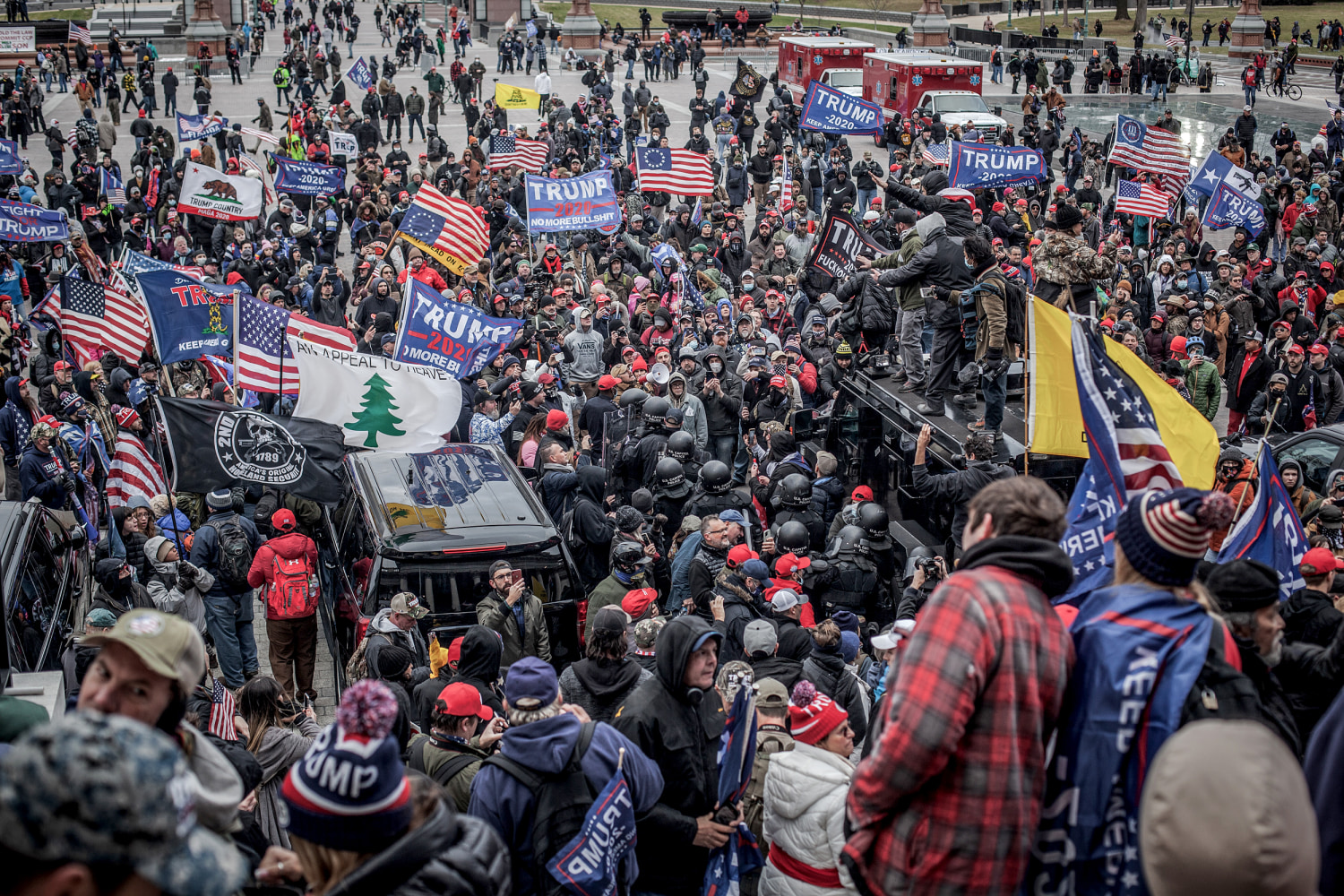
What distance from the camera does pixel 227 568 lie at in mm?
9594

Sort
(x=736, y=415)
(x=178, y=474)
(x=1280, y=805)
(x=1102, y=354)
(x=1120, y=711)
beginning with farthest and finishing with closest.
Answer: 1. (x=736, y=415)
2. (x=178, y=474)
3. (x=1102, y=354)
4. (x=1120, y=711)
5. (x=1280, y=805)

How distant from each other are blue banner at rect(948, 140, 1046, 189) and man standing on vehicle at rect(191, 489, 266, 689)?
13262 millimetres

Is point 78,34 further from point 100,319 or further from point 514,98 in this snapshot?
point 100,319

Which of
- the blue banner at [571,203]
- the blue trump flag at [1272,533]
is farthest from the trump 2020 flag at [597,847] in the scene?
the blue banner at [571,203]

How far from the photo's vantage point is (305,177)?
21875 mm

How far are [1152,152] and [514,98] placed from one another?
13984mm

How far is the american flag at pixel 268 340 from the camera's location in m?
11.2

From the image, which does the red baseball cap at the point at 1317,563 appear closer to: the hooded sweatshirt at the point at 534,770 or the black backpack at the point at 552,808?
the hooded sweatshirt at the point at 534,770

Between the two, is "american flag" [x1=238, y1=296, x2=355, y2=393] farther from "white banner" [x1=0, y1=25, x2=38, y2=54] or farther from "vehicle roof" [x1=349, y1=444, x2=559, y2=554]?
"white banner" [x1=0, y1=25, x2=38, y2=54]

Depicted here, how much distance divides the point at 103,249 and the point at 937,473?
18957 mm

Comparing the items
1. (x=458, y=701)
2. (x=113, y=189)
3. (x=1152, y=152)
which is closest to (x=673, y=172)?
(x=1152, y=152)

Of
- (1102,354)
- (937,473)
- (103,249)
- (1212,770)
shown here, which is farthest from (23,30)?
(1212,770)

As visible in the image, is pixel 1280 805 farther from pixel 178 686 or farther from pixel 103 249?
pixel 103 249

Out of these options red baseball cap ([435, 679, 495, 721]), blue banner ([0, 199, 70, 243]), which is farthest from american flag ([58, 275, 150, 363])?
red baseball cap ([435, 679, 495, 721])
